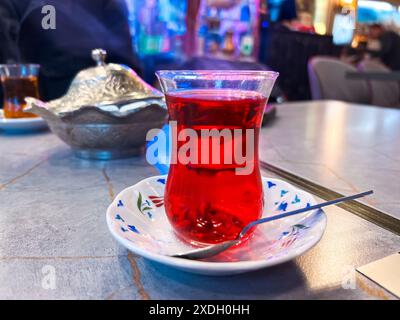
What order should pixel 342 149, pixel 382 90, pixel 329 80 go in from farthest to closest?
1. pixel 382 90
2. pixel 329 80
3. pixel 342 149

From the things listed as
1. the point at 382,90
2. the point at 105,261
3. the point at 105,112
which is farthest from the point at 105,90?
the point at 382,90

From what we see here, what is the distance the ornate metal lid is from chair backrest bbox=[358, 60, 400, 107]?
100 inches

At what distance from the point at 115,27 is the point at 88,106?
→ 0.88 m

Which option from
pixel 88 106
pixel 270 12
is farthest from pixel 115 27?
pixel 270 12

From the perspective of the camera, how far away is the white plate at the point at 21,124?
930 millimetres

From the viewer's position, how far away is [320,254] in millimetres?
404

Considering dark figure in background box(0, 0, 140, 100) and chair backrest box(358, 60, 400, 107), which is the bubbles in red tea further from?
chair backrest box(358, 60, 400, 107)

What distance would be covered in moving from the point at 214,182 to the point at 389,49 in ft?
12.2

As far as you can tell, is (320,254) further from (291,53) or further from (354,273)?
(291,53)

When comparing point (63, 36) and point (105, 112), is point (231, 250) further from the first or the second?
point (63, 36)

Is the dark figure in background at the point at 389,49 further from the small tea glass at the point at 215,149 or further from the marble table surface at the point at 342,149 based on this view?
the small tea glass at the point at 215,149

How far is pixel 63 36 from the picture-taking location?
124cm

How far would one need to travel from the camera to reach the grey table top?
1.09ft

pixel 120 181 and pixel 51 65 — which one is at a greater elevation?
pixel 51 65
